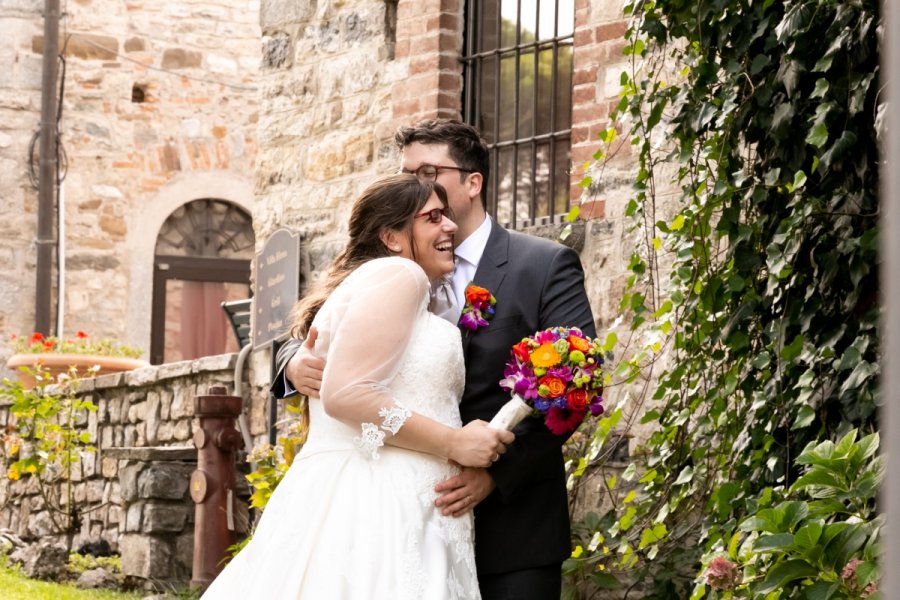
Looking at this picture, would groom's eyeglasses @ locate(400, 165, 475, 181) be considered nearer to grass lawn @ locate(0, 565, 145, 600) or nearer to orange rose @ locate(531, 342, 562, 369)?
orange rose @ locate(531, 342, 562, 369)

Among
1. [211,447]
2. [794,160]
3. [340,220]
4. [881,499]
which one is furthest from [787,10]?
[211,447]

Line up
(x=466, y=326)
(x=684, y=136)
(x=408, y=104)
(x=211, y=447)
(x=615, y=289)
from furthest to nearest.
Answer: (x=211, y=447)
(x=408, y=104)
(x=615, y=289)
(x=684, y=136)
(x=466, y=326)

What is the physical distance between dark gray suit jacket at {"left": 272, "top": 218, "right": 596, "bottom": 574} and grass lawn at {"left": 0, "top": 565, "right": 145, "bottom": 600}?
4.05m

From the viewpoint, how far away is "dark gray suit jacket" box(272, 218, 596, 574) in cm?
366

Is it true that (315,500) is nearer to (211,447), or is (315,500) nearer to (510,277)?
(510,277)

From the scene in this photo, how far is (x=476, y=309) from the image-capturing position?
3795 millimetres

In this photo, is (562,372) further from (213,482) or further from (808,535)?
(213,482)

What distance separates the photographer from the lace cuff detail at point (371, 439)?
3.57 meters

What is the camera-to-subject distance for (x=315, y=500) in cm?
362

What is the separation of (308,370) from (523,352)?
0.52 metres

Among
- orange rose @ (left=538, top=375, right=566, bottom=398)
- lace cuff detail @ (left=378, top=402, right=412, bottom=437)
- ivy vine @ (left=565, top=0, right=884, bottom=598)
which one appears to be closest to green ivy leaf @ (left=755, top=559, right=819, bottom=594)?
ivy vine @ (left=565, top=0, right=884, bottom=598)

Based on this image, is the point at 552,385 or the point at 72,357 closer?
the point at 552,385

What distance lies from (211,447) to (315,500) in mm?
4293

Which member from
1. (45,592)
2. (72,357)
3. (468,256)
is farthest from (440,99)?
(72,357)
